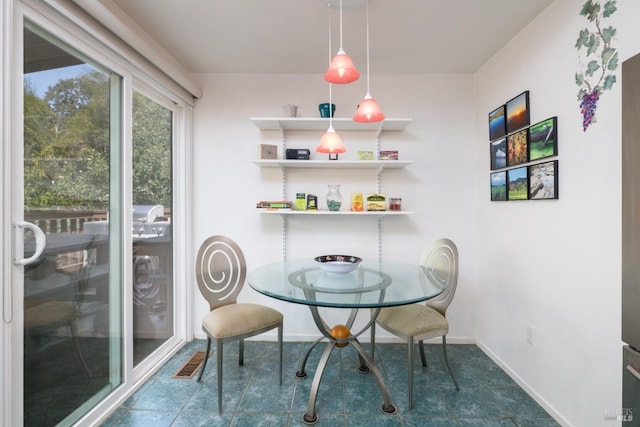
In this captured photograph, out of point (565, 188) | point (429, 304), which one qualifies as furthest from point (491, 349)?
point (565, 188)

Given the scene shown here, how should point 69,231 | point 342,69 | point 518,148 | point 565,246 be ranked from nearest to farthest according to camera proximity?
point 342,69, point 69,231, point 565,246, point 518,148

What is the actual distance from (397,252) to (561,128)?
1.52 metres

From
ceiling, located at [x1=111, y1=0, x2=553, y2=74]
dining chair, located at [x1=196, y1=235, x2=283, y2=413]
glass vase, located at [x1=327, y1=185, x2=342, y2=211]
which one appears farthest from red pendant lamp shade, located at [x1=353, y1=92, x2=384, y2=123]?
dining chair, located at [x1=196, y1=235, x2=283, y2=413]

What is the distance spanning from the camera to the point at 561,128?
168 cm

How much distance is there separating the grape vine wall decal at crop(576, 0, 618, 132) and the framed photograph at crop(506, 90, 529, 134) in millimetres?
386

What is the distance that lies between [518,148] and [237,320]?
2.31 metres

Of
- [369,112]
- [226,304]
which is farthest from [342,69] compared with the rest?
[226,304]

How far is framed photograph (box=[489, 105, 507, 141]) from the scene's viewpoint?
2203 mm

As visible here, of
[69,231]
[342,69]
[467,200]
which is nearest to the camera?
[342,69]

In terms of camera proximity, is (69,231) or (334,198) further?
(334,198)

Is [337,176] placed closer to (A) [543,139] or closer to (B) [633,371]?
(A) [543,139]

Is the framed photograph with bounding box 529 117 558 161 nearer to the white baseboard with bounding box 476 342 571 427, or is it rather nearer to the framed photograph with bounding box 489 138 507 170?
the framed photograph with bounding box 489 138 507 170

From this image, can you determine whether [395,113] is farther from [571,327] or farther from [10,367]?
[10,367]

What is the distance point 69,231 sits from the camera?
1521mm
